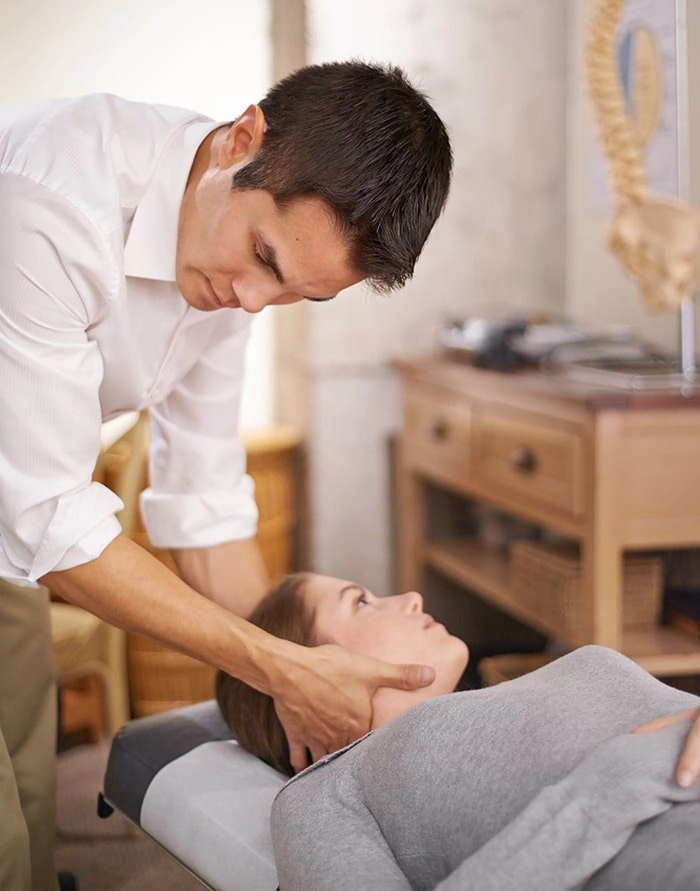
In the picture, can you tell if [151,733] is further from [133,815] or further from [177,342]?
[177,342]

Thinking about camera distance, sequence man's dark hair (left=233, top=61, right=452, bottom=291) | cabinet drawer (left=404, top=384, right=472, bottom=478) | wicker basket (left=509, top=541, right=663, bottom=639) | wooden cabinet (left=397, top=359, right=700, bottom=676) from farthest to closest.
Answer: cabinet drawer (left=404, top=384, right=472, bottom=478) < wicker basket (left=509, top=541, right=663, bottom=639) < wooden cabinet (left=397, top=359, right=700, bottom=676) < man's dark hair (left=233, top=61, right=452, bottom=291)

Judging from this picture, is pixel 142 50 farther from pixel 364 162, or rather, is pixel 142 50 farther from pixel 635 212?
pixel 364 162

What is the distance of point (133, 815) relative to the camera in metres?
1.49

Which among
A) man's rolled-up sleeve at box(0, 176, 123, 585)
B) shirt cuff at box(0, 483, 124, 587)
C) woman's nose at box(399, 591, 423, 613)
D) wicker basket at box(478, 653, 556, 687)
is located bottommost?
wicker basket at box(478, 653, 556, 687)

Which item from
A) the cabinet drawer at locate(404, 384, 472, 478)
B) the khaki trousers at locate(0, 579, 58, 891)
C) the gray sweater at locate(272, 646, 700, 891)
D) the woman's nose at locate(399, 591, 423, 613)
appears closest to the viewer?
the gray sweater at locate(272, 646, 700, 891)

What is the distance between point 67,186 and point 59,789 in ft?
5.81

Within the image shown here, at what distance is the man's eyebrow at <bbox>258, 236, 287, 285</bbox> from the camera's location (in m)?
1.31

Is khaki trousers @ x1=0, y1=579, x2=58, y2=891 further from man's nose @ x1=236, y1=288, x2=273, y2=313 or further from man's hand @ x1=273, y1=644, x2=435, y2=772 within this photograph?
man's nose @ x1=236, y1=288, x2=273, y2=313

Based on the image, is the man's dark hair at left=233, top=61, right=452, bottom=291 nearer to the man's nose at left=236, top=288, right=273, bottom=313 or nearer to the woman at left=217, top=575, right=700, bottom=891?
the man's nose at left=236, top=288, right=273, bottom=313

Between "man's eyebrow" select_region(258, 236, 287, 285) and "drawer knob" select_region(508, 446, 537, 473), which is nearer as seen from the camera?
"man's eyebrow" select_region(258, 236, 287, 285)

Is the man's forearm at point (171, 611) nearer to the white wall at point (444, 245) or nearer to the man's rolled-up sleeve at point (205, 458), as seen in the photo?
the man's rolled-up sleeve at point (205, 458)

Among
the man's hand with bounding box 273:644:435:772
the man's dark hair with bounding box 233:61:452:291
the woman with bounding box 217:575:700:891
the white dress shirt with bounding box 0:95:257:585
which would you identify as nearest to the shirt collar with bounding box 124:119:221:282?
the white dress shirt with bounding box 0:95:257:585

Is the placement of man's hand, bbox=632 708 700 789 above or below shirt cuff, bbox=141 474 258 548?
below

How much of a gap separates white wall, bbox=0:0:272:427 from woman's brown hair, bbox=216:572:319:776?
2.07 meters
